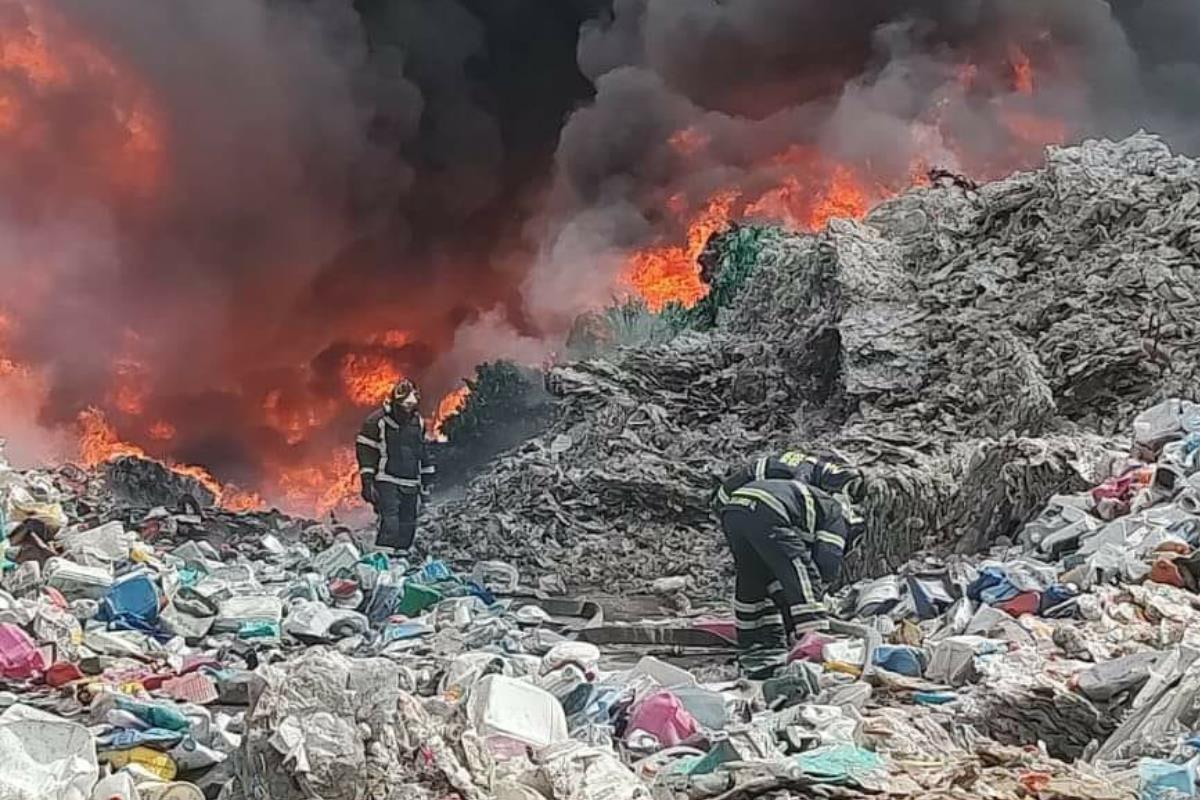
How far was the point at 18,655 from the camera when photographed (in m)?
5.30

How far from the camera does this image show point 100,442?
55.6 feet

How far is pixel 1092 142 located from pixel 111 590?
11.6 m

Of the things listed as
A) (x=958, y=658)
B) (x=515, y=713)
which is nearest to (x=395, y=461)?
(x=958, y=658)

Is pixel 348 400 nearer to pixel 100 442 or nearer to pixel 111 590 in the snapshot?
pixel 100 442

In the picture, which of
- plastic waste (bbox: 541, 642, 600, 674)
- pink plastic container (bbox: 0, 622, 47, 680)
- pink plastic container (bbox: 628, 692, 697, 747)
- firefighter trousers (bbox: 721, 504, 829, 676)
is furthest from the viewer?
firefighter trousers (bbox: 721, 504, 829, 676)

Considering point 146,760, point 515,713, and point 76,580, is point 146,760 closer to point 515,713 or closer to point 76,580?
point 515,713

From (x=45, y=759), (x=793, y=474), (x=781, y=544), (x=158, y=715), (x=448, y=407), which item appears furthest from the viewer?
(x=448, y=407)

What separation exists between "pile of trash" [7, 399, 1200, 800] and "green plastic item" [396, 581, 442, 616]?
2 centimetres

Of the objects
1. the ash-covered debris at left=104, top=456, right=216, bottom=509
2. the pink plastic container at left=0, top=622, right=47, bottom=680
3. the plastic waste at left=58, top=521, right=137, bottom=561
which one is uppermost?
the ash-covered debris at left=104, top=456, right=216, bottom=509

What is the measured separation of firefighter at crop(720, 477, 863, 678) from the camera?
579 centimetres

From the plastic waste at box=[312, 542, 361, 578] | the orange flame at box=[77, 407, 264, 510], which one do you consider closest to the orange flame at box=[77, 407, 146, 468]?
the orange flame at box=[77, 407, 264, 510]

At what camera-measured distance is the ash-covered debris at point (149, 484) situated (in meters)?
14.8

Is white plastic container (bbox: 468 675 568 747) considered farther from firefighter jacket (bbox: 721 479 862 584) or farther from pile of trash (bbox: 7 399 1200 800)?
firefighter jacket (bbox: 721 479 862 584)

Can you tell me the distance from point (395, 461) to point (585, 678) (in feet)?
19.3
